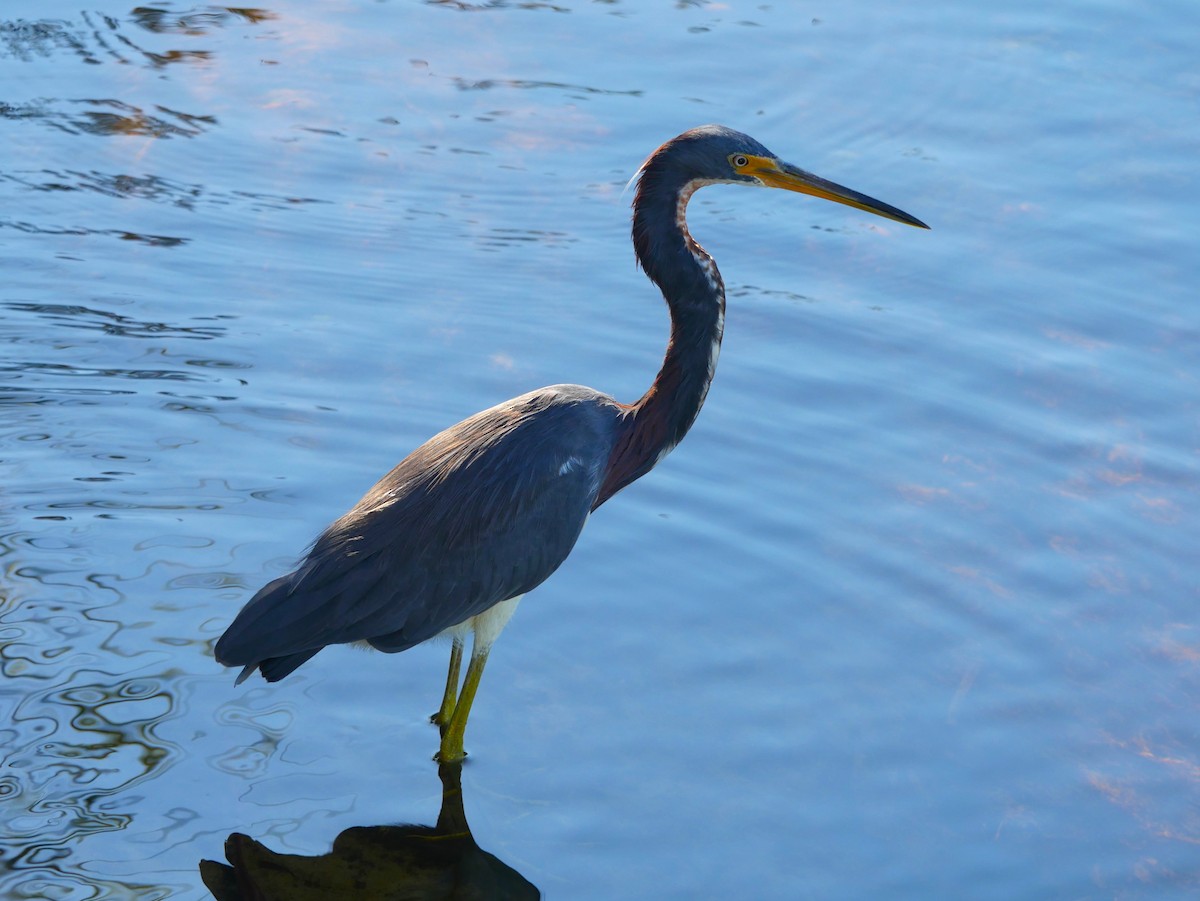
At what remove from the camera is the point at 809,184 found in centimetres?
686

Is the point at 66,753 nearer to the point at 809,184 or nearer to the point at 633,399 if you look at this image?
the point at 633,399

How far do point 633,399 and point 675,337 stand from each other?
74.8 inches

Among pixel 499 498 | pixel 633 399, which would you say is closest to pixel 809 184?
pixel 499 498

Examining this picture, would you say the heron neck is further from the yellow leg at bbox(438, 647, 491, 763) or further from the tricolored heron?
the yellow leg at bbox(438, 647, 491, 763)

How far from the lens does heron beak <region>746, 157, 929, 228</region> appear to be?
6770 millimetres

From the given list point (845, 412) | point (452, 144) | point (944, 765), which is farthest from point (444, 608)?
point (452, 144)

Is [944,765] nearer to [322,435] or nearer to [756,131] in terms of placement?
[322,435]

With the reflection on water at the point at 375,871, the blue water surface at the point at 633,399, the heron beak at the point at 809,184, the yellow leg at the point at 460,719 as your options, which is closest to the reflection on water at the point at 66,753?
the blue water surface at the point at 633,399

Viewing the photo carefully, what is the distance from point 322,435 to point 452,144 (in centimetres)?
331

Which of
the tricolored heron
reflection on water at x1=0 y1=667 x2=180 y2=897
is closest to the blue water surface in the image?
reflection on water at x1=0 y1=667 x2=180 y2=897

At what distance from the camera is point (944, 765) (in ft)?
Answer: 21.6

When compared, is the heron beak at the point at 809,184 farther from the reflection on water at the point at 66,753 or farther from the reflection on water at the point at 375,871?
the reflection on water at the point at 66,753

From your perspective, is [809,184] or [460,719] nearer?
[460,719]

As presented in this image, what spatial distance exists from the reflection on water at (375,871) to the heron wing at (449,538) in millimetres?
712
